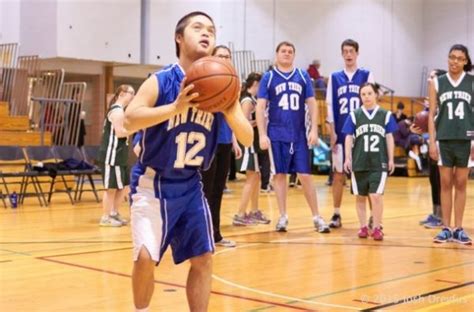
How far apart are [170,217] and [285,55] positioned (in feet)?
15.4

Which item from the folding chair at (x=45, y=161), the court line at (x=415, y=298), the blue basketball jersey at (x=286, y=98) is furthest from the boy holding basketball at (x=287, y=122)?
the folding chair at (x=45, y=161)

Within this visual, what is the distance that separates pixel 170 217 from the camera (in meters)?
3.40

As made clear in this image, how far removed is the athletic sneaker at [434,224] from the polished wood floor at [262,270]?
173 mm

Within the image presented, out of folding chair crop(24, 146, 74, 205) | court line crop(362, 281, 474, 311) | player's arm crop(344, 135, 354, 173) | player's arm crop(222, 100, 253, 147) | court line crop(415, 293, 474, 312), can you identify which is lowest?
court line crop(362, 281, 474, 311)

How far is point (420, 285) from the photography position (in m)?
5.03

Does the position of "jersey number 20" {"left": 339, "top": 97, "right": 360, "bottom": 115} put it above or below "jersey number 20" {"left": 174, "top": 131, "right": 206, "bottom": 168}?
above

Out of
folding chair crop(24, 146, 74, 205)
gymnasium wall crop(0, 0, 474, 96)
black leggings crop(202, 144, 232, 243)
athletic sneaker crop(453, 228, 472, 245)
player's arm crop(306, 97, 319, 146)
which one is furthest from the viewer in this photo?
gymnasium wall crop(0, 0, 474, 96)

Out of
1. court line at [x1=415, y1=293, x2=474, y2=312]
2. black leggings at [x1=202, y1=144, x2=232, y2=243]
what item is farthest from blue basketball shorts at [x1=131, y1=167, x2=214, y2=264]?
black leggings at [x1=202, y1=144, x2=232, y2=243]

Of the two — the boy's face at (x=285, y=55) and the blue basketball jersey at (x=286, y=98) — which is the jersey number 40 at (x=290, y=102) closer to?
the blue basketball jersey at (x=286, y=98)

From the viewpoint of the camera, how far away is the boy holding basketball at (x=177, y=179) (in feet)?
11.1

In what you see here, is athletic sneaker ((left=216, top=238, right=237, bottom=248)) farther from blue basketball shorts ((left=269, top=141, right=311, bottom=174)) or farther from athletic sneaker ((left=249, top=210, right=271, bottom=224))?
athletic sneaker ((left=249, top=210, right=271, bottom=224))

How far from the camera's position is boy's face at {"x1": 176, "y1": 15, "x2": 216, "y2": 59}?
3449mm

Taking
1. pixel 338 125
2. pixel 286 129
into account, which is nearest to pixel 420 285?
pixel 286 129

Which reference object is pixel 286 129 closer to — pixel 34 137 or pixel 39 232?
pixel 39 232
